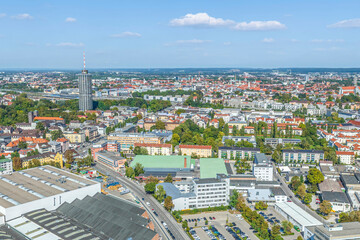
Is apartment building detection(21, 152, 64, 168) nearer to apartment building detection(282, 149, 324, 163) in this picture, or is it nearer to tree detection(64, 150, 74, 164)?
tree detection(64, 150, 74, 164)

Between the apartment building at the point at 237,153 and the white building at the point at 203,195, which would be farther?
the apartment building at the point at 237,153

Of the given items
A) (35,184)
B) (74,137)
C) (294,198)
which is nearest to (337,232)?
(294,198)

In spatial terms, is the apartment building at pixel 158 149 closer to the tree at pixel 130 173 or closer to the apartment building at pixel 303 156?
the tree at pixel 130 173

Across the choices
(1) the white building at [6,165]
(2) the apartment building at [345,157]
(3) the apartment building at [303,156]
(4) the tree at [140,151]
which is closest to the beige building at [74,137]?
(4) the tree at [140,151]

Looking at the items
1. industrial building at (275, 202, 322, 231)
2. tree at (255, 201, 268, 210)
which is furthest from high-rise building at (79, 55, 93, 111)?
industrial building at (275, 202, 322, 231)

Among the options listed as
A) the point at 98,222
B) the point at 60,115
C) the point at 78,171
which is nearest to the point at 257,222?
the point at 98,222
